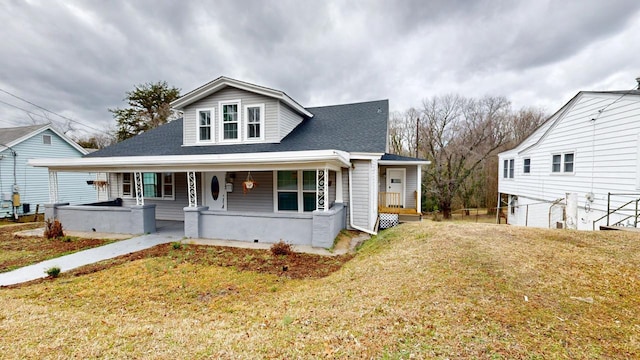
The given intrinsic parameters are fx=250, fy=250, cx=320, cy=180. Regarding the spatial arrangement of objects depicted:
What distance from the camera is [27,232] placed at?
Answer: 9188mm

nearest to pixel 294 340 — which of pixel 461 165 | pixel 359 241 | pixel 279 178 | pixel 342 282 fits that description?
pixel 342 282

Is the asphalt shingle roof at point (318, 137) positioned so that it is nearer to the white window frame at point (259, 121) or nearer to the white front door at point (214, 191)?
the white window frame at point (259, 121)

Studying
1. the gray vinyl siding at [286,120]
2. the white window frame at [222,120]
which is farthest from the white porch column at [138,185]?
the gray vinyl siding at [286,120]

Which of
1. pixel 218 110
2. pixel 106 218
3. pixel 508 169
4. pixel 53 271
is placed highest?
pixel 218 110

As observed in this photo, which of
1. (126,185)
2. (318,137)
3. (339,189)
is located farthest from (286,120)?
(126,185)

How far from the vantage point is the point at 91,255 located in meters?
6.47

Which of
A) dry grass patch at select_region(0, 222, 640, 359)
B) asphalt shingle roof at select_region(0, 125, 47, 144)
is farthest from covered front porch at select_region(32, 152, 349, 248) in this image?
asphalt shingle roof at select_region(0, 125, 47, 144)

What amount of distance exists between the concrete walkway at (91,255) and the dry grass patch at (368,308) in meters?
1.01

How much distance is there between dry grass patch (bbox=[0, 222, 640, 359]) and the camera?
243cm

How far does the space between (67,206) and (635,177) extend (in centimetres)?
1820

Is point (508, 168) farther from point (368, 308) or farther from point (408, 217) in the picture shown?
point (368, 308)

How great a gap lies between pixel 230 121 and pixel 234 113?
37cm

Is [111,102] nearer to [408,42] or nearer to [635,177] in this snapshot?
[408,42]

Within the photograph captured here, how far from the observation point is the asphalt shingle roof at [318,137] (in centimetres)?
920
